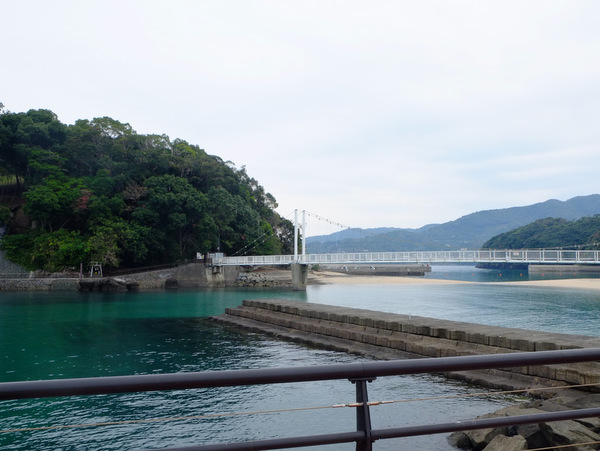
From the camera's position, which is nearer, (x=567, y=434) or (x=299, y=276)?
(x=567, y=434)

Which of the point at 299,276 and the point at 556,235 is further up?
the point at 556,235

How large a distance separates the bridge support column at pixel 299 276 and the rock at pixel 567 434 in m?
39.5

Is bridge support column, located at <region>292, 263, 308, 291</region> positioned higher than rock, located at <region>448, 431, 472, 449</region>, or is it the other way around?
bridge support column, located at <region>292, 263, 308, 291</region>

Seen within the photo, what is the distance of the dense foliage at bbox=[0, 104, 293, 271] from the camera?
4469cm

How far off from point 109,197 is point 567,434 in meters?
47.1

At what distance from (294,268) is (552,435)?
4110 centimetres

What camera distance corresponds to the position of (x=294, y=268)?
46.5m

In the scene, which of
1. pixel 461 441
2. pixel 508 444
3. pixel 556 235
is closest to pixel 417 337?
pixel 461 441

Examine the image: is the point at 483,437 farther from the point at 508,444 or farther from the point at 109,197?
the point at 109,197

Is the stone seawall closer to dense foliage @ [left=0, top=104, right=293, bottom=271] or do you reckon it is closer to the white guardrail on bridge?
the white guardrail on bridge

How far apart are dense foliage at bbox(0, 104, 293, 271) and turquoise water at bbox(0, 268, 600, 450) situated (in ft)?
58.1

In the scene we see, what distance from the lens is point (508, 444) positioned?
5551 mm

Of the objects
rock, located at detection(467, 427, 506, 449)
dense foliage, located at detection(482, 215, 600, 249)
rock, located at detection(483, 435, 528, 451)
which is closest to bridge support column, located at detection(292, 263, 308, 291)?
rock, located at detection(467, 427, 506, 449)

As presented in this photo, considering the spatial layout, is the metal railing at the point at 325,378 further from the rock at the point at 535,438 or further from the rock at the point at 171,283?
the rock at the point at 171,283
